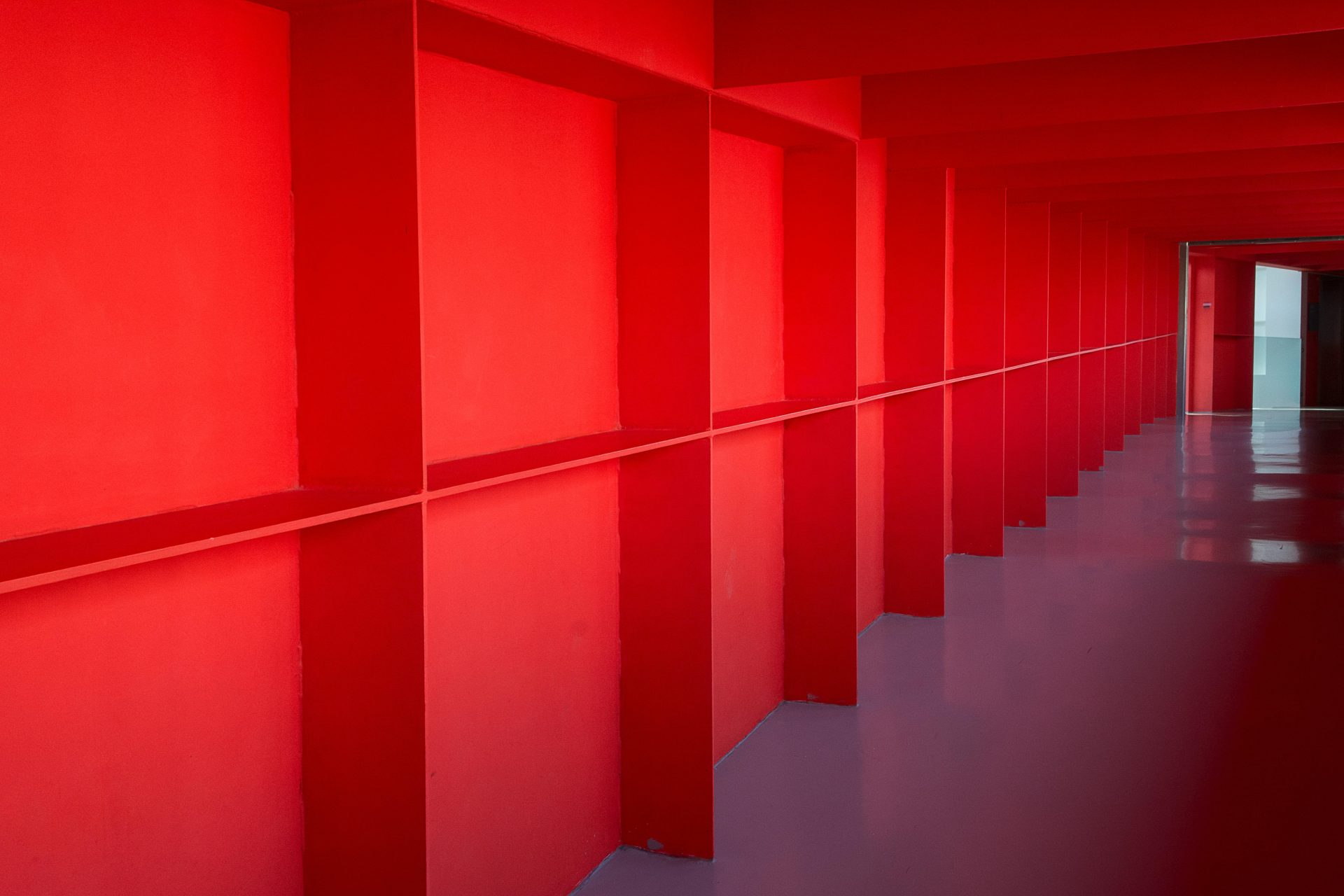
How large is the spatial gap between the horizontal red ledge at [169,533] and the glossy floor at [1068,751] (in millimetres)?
1981

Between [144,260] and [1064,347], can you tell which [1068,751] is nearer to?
[144,260]

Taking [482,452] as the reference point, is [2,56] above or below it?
above

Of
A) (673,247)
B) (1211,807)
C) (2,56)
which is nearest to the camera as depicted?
(2,56)

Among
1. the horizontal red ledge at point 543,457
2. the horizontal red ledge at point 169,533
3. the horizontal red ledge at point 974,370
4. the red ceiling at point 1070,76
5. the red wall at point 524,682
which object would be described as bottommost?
the red wall at point 524,682

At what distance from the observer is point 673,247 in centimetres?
392

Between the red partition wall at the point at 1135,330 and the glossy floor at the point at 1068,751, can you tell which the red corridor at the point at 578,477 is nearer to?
the glossy floor at the point at 1068,751

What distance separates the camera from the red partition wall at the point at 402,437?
2.20 m

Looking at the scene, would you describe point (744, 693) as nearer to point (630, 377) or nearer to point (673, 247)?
point (630, 377)

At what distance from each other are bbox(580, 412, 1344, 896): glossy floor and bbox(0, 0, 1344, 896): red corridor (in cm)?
3

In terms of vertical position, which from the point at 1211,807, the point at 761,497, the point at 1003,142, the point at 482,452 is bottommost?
the point at 1211,807

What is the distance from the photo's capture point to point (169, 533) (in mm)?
2111

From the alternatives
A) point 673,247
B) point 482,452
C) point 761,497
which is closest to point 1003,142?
point 761,497

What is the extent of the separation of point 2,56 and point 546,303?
5.96 feet

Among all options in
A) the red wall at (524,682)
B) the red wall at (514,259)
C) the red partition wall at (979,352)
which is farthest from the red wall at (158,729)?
the red partition wall at (979,352)
